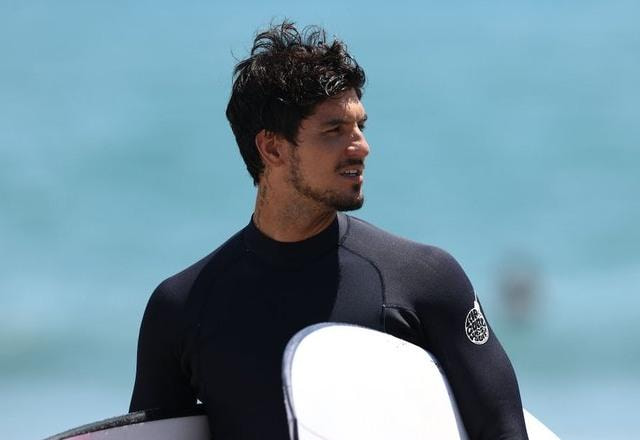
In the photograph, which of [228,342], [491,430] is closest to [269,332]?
[228,342]

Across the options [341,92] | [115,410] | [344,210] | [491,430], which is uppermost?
[115,410]

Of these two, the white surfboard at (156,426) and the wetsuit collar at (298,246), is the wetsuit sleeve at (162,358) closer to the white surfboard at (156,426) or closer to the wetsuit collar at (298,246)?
the white surfboard at (156,426)

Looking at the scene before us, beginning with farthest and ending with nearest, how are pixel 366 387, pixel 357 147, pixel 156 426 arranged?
pixel 156 426
pixel 357 147
pixel 366 387

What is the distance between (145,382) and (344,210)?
631 millimetres

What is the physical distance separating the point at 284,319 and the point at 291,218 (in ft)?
0.79

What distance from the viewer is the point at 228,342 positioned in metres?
3.13

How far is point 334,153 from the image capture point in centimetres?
310

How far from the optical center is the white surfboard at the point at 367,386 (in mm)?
2898

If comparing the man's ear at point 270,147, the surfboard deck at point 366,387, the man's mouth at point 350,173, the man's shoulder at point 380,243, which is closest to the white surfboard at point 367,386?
the surfboard deck at point 366,387

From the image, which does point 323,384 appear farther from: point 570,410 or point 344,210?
point 570,410

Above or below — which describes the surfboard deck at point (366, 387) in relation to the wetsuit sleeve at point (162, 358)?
below

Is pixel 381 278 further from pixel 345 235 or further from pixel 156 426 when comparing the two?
pixel 156 426

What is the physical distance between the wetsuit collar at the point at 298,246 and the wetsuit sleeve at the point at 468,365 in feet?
0.85

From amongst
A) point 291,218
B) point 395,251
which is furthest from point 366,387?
point 291,218
